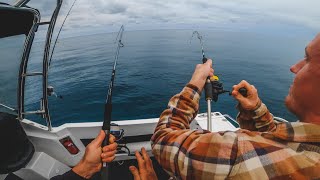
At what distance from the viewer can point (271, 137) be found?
3.89 ft

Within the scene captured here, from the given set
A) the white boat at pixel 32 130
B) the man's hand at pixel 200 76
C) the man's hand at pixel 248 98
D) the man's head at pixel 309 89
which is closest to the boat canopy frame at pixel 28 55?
the white boat at pixel 32 130

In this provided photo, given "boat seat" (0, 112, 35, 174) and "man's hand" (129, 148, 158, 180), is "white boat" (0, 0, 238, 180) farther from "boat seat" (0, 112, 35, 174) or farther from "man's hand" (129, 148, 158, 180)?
"man's hand" (129, 148, 158, 180)

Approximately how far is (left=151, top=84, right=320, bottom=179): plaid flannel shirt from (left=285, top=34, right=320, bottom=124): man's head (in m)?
0.09

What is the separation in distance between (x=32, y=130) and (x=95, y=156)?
1.74 metres

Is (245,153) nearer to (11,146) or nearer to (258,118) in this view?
(258,118)

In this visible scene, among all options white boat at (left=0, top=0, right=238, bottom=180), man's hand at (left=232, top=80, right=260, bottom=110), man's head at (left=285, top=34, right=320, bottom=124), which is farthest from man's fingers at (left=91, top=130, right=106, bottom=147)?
man's head at (left=285, top=34, right=320, bottom=124)

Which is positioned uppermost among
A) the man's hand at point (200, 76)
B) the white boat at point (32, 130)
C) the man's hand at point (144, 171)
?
the man's hand at point (200, 76)

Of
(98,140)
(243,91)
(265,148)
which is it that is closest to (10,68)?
(98,140)

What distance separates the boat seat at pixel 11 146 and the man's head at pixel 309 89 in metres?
2.92

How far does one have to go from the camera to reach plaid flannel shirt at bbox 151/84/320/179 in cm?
107

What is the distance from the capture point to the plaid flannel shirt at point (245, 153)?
107 cm

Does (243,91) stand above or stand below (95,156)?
above

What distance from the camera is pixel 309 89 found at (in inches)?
44.8

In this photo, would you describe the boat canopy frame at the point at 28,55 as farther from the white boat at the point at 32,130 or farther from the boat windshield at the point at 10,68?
the boat windshield at the point at 10,68
